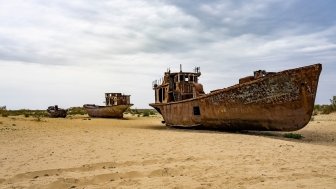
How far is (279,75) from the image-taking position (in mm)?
12773

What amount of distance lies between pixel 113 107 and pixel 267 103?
21143 millimetres

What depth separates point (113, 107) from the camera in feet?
106

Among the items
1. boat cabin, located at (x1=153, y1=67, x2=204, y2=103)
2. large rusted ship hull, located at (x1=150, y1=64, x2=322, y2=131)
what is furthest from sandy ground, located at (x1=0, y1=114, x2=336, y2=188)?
boat cabin, located at (x1=153, y1=67, x2=204, y2=103)

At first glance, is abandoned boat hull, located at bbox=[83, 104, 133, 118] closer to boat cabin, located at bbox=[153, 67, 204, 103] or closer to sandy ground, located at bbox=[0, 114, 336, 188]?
boat cabin, located at bbox=[153, 67, 204, 103]

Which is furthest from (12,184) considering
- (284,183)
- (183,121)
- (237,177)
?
(183,121)

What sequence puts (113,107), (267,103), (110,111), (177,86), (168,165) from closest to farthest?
(168,165)
(267,103)
(177,86)
(113,107)
(110,111)

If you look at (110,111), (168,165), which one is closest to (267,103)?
(168,165)

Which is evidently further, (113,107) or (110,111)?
→ (110,111)

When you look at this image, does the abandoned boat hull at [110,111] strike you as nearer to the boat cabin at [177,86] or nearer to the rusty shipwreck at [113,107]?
the rusty shipwreck at [113,107]

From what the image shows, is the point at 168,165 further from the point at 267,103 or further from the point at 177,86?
the point at 177,86

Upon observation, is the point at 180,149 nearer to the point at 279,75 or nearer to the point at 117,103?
the point at 279,75

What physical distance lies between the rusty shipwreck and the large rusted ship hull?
56.1 ft

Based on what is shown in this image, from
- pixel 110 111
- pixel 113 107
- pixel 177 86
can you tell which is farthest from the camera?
pixel 110 111

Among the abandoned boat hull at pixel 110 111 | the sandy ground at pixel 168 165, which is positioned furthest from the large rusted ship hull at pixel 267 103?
the abandoned boat hull at pixel 110 111
